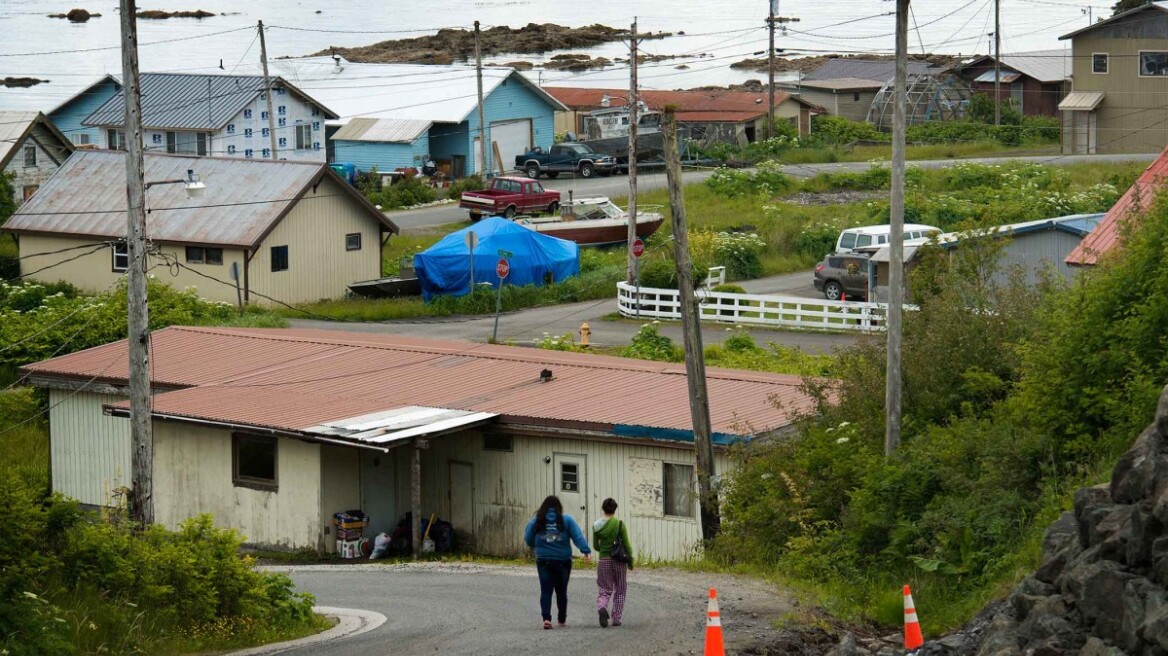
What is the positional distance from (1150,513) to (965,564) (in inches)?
196

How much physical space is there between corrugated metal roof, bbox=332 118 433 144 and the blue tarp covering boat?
939 inches

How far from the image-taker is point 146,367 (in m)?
18.8

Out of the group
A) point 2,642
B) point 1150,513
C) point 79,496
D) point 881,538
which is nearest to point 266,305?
point 79,496

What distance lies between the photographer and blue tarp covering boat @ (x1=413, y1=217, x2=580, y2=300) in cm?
4578

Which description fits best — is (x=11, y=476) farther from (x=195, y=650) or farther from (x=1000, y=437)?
(x=1000, y=437)

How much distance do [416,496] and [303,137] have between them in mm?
48943

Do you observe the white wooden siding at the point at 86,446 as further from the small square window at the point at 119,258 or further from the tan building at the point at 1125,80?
the tan building at the point at 1125,80

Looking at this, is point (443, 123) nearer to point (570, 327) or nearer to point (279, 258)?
point (279, 258)

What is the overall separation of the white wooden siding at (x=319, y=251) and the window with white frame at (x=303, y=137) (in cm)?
2222

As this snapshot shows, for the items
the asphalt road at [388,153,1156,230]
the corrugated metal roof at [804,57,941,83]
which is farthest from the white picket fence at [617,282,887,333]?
the corrugated metal roof at [804,57,941,83]

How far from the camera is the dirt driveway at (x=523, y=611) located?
13836mm

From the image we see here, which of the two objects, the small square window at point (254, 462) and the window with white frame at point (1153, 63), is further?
the window with white frame at point (1153, 63)

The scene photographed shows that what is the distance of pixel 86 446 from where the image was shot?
2925 centimetres

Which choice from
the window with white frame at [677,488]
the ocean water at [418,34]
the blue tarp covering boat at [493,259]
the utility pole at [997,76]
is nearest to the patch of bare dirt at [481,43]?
the ocean water at [418,34]
